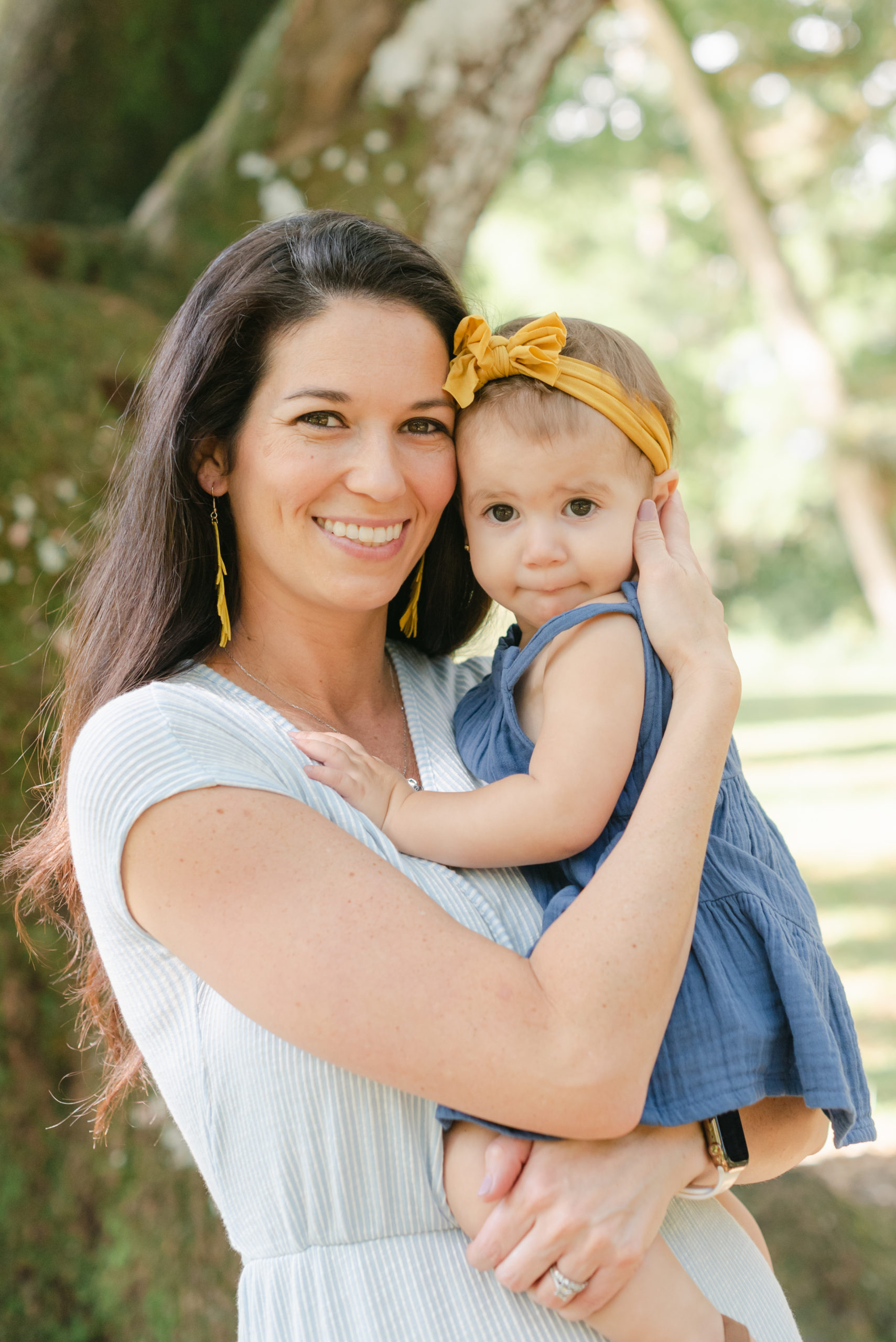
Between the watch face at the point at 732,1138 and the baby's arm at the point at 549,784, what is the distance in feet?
1.32

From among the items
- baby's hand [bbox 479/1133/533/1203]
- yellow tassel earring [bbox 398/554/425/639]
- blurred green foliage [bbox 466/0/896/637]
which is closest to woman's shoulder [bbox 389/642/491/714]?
yellow tassel earring [bbox 398/554/425/639]

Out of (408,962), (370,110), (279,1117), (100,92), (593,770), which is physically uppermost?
(100,92)

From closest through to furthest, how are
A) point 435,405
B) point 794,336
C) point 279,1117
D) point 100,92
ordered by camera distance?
point 279,1117, point 435,405, point 100,92, point 794,336

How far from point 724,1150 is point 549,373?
110 cm

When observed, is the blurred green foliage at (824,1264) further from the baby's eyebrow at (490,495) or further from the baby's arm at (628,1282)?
the baby's eyebrow at (490,495)

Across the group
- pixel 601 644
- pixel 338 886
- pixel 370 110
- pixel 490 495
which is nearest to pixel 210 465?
pixel 490 495

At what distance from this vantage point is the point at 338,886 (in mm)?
1285

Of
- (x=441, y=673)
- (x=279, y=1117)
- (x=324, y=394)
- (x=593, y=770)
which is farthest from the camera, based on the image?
(x=441, y=673)

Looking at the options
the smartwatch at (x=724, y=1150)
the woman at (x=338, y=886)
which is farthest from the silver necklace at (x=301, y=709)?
the smartwatch at (x=724, y=1150)

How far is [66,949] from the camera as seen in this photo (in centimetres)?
252

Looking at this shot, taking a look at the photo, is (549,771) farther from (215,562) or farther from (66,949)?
(66,949)

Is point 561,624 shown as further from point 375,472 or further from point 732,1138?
point 732,1138

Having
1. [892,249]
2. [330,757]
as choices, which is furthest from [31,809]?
[892,249]

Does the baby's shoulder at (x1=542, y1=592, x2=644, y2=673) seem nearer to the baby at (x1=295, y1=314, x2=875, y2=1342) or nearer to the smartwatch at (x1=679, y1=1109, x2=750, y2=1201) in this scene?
the baby at (x1=295, y1=314, x2=875, y2=1342)
